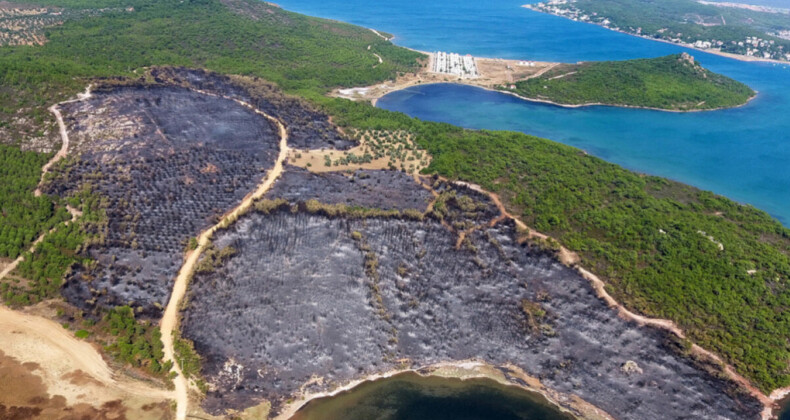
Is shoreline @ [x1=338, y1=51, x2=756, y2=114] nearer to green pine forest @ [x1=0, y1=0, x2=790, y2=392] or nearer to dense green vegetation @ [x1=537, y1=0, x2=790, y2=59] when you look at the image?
green pine forest @ [x1=0, y1=0, x2=790, y2=392]

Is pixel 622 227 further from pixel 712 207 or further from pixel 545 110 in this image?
pixel 545 110

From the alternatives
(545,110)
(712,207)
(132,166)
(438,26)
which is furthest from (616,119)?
(438,26)

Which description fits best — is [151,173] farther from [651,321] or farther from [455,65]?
[455,65]

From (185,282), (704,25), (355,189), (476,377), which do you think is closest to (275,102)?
(355,189)

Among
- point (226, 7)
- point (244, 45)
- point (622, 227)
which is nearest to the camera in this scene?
point (622, 227)

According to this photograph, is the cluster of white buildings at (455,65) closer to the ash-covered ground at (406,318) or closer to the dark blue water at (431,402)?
the ash-covered ground at (406,318)

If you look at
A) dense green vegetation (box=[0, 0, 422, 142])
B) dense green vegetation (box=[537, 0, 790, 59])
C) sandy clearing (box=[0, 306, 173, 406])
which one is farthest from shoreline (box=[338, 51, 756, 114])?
sandy clearing (box=[0, 306, 173, 406])
